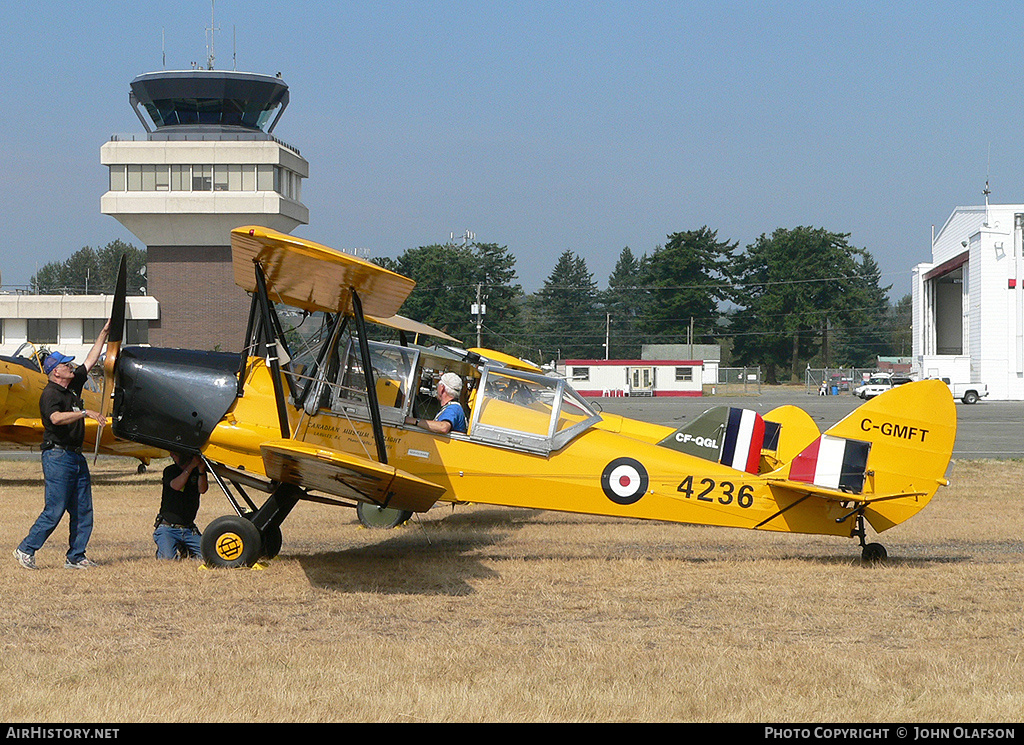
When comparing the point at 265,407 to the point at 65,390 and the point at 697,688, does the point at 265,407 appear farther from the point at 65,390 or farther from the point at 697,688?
the point at 697,688

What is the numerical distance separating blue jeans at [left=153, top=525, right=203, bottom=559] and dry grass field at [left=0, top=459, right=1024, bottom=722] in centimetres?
31

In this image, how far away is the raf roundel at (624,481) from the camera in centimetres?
870

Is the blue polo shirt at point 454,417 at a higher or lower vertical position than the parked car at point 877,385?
lower

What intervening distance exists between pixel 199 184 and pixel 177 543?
55.0 metres

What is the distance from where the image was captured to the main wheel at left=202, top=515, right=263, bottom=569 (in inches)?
323

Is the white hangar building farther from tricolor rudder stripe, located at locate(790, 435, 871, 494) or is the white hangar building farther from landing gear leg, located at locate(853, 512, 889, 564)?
tricolor rudder stripe, located at locate(790, 435, 871, 494)

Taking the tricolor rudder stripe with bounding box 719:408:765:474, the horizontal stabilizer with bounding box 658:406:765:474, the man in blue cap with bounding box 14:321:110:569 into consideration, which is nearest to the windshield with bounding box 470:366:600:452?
the horizontal stabilizer with bounding box 658:406:765:474

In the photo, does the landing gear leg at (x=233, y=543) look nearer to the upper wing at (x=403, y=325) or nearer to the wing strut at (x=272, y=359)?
the wing strut at (x=272, y=359)

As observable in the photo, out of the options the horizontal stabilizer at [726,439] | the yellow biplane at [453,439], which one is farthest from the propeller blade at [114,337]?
the horizontal stabilizer at [726,439]

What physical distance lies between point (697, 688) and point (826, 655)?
3.74 ft

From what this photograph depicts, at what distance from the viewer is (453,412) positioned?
359 inches

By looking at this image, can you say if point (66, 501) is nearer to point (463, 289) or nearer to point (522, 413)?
point (522, 413)

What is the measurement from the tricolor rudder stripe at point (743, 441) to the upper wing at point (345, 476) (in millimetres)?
2750
